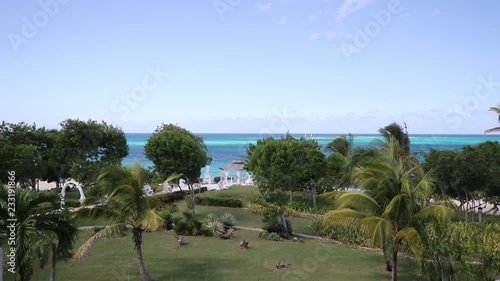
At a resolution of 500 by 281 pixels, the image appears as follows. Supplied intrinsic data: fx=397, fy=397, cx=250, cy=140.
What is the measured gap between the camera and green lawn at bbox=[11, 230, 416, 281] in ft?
43.6

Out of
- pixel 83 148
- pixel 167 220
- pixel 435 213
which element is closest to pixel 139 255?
pixel 167 220

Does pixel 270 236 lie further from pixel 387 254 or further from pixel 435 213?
pixel 435 213

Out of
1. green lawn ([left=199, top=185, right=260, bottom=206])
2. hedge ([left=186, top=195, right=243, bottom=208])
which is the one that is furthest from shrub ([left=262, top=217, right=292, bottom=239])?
green lawn ([left=199, top=185, right=260, bottom=206])

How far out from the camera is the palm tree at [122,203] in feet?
38.2

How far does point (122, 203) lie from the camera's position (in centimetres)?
1208

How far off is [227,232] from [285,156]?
7.06m

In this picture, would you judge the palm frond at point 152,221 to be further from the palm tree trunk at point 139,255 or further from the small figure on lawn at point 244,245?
the small figure on lawn at point 244,245

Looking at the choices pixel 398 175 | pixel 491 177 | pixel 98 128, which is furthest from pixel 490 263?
pixel 98 128

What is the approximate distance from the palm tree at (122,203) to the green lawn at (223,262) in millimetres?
1779

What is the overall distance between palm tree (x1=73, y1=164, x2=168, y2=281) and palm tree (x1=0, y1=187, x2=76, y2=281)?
2713 millimetres

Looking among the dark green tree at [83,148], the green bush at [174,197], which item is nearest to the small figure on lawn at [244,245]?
the green bush at [174,197]

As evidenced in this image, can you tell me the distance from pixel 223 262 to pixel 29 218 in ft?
27.3

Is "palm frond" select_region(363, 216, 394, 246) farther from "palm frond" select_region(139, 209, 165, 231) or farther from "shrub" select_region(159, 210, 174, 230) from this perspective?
"shrub" select_region(159, 210, 174, 230)

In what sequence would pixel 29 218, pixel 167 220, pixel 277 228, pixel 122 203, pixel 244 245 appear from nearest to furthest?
pixel 29 218, pixel 122 203, pixel 244 245, pixel 277 228, pixel 167 220
